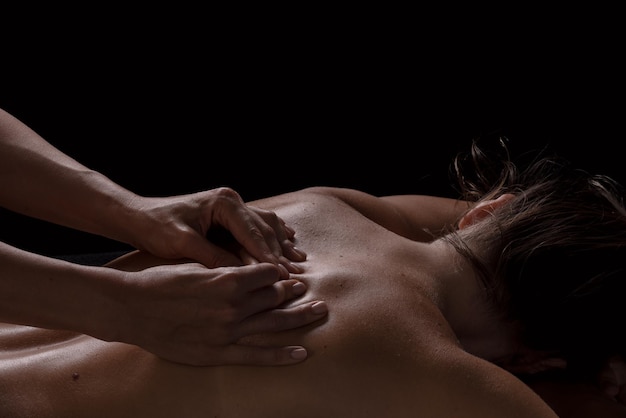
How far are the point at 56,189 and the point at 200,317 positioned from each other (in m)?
0.41

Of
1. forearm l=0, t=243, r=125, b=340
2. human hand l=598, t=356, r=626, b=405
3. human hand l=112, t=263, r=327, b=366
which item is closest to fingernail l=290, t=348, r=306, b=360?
human hand l=112, t=263, r=327, b=366

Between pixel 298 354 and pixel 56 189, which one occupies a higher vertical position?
pixel 56 189

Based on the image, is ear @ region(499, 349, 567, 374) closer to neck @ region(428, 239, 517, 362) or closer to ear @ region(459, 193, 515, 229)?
neck @ region(428, 239, 517, 362)

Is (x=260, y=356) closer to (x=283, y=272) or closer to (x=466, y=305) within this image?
(x=283, y=272)

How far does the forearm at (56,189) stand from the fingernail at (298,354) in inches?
14.6

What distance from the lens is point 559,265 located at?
1.44m

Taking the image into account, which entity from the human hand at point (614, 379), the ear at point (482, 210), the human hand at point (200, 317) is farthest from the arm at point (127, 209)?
the human hand at point (614, 379)

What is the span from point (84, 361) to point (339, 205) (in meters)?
0.48

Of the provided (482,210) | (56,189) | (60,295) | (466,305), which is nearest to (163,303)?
(60,295)

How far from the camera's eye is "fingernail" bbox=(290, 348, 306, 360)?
1.22 metres

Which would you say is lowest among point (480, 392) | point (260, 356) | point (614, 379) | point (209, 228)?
point (614, 379)

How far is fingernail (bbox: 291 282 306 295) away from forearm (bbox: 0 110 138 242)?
31 cm

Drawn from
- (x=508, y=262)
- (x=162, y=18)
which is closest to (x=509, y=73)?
(x=162, y=18)

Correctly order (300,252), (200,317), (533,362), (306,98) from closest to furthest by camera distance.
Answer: (200,317)
(300,252)
(533,362)
(306,98)
